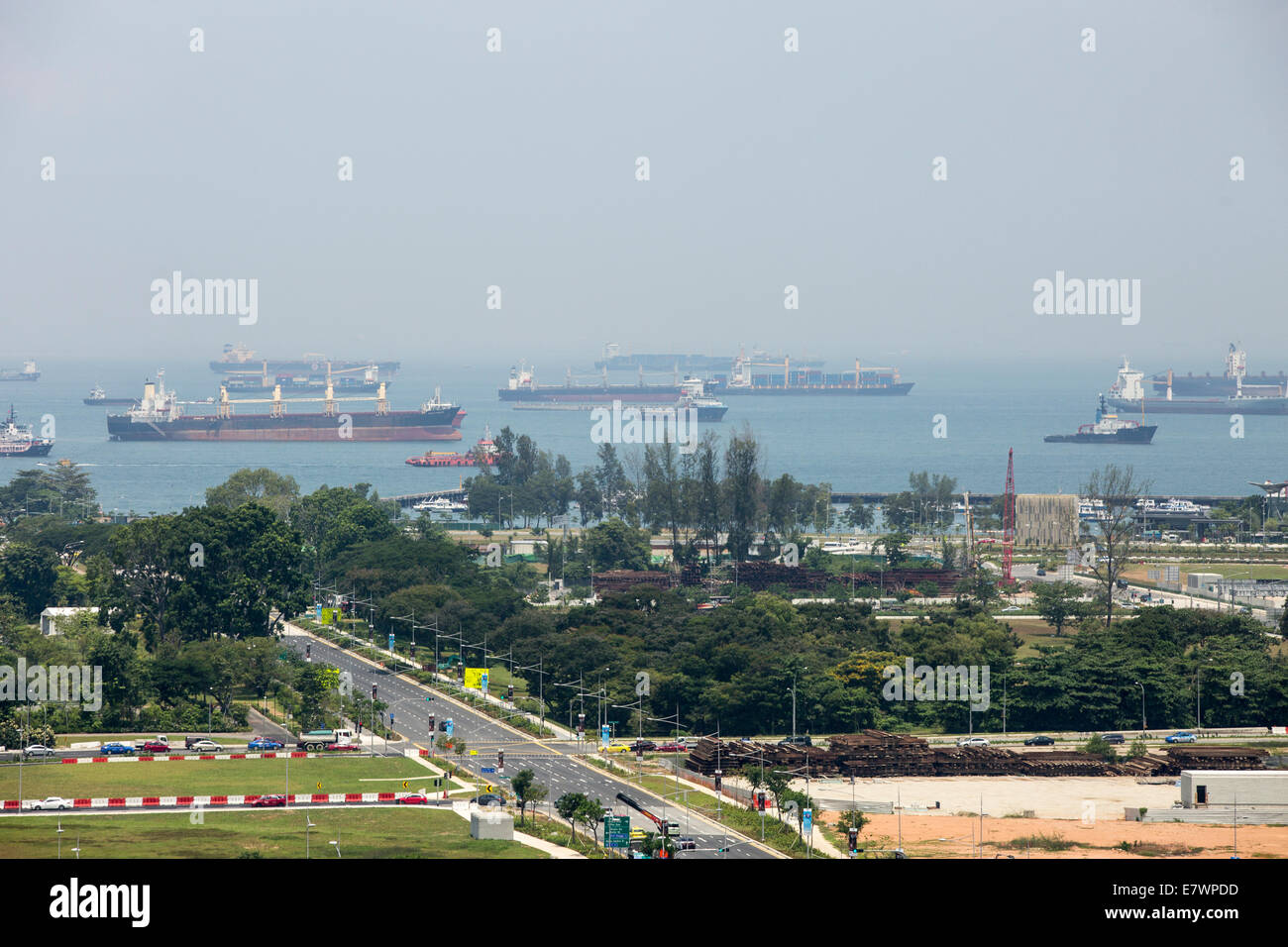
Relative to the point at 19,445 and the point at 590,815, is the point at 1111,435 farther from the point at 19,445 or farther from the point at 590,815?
the point at 590,815

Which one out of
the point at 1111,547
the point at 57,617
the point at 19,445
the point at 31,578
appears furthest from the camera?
the point at 19,445

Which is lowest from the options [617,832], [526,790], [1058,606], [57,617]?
[617,832]

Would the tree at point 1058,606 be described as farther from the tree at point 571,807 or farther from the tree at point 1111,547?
the tree at point 571,807

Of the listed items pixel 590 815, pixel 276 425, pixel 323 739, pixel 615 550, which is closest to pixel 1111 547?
pixel 615 550

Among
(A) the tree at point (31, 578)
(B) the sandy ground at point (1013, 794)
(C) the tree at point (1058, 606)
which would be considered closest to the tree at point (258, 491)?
(A) the tree at point (31, 578)
